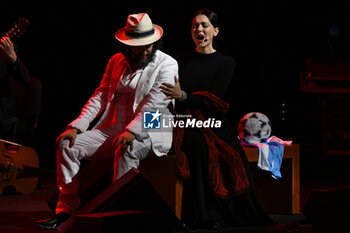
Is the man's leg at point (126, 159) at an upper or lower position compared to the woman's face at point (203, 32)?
lower

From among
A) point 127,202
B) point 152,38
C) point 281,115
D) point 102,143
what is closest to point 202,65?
point 152,38

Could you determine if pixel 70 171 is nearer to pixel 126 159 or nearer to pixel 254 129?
pixel 126 159

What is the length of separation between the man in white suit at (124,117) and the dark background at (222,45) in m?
2.05

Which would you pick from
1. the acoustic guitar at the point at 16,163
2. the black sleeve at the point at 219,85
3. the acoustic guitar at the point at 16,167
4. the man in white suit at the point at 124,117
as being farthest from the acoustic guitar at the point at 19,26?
the black sleeve at the point at 219,85

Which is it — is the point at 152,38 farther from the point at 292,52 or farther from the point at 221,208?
the point at 292,52

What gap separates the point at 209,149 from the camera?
376 cm

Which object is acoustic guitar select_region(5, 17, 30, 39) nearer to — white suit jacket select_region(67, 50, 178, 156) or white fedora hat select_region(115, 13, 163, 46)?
white suit jacket select_region(67, 50, 178, 156)

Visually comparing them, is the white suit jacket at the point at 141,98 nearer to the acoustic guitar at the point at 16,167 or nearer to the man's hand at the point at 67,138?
the man's hand at the point at 67,138

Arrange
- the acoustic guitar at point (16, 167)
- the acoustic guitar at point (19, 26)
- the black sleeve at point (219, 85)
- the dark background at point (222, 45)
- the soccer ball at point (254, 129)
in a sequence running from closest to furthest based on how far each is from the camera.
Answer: the black sleeve at point (219, 85)
the soccer ball at point (254, 129)
the acoustic guitar at point (19, 26)
the acoustic guitar at point (16, 167)
the dark background at point (222, 45)

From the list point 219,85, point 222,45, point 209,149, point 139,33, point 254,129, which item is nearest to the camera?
point 139,33

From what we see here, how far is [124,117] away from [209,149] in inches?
20.9

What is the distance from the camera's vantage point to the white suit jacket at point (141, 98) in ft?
11.6

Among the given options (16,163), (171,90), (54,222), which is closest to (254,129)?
(171,90)

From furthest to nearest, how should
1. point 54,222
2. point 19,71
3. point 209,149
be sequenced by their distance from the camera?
point 19,71, point 209,149, point 54,222
